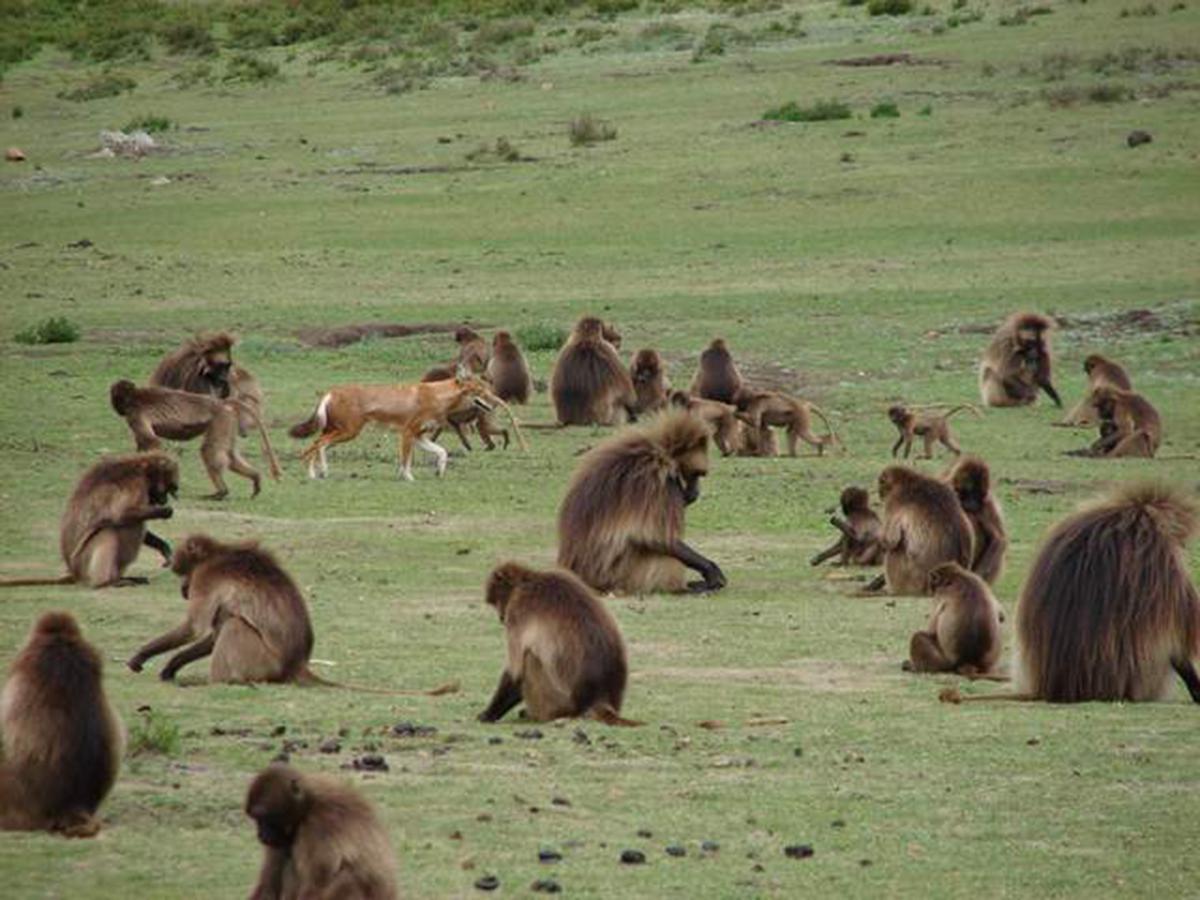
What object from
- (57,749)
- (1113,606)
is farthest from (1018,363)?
(57,749)

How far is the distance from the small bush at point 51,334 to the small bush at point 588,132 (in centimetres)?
1747

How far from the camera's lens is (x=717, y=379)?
2436 centimetres

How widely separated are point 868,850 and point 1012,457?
14.5 m

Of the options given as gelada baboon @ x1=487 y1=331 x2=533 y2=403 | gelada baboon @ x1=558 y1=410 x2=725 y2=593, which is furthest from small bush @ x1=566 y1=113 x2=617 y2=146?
gelada baboon @ x1=558 y1=410 x2=725 y2=593

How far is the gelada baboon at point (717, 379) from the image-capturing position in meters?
24.3

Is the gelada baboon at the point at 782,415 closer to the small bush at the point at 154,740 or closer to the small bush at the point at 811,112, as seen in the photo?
the small bush at the point at 154,740

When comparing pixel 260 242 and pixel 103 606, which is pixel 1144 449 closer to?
pixel 103 606

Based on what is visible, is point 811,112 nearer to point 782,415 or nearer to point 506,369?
point 506,369

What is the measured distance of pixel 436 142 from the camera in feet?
156

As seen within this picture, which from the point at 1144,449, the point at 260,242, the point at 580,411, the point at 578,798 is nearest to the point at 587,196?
the point at 260,242

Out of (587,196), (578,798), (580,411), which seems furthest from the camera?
Answer: (587,196)

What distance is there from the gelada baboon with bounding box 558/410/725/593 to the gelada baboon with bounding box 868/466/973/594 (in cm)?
108

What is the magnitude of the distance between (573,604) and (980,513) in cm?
489

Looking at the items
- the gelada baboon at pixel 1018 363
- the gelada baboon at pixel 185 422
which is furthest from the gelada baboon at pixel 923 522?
the gelada baboon at pixel 1018 363
